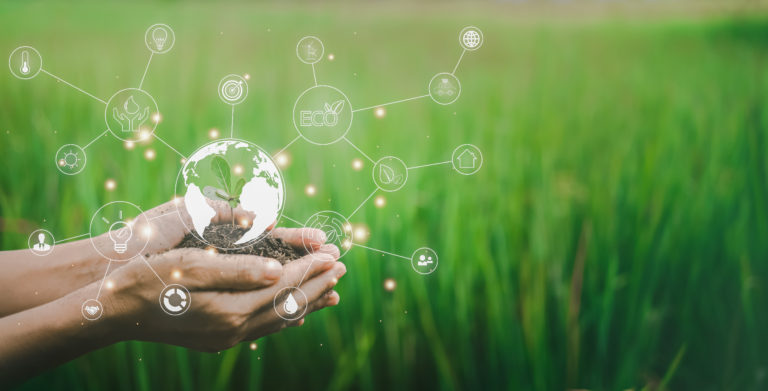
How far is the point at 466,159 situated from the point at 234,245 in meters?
0.25

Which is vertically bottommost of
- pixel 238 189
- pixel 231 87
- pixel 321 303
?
pixel 321 303

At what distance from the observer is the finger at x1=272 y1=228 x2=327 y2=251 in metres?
0.45

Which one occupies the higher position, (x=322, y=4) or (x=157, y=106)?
(x=322, y=4)

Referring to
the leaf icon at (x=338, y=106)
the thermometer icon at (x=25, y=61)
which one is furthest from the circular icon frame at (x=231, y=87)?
the thermometer icon at (x=25, y=61)

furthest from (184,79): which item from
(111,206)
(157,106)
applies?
(111,206)

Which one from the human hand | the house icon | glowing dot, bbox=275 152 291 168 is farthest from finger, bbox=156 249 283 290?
the house icon

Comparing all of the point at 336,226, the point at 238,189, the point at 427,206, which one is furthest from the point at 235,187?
the point at 427,206

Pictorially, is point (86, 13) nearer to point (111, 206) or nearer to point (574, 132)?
point (111, 206)

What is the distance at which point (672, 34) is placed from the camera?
2.12ft

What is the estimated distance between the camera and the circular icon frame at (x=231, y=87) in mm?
507

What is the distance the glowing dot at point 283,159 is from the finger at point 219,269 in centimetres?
12

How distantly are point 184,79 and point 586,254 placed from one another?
0.49 metres

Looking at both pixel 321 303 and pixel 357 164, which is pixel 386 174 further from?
pixel 321 303

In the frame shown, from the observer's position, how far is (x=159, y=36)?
51 centimetres
